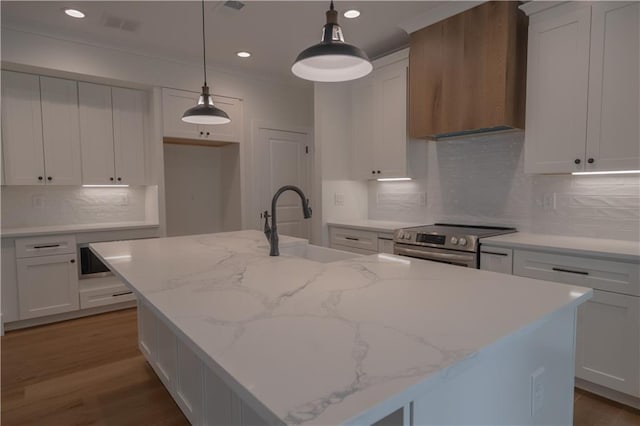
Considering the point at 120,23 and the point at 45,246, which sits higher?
the point at 120,23

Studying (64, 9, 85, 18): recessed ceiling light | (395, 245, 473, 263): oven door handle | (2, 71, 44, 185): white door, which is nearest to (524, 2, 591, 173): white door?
(395, 245, 473, 263): oven door handle

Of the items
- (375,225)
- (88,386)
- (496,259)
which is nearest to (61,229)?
(88,386)

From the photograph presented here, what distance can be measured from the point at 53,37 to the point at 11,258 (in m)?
2.02

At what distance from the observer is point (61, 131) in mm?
3570

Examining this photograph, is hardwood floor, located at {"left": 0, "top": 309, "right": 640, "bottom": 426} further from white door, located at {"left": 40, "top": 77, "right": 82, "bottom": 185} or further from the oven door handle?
white door, located at {"left": 40, "top": 77, "right": 82, "bottom": 185}

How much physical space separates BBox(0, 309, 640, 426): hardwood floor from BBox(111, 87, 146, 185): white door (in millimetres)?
1632

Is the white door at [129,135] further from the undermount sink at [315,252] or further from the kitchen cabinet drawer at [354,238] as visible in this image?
the undermount sink at [315,252]

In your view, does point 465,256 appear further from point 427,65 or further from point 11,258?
point 11,258

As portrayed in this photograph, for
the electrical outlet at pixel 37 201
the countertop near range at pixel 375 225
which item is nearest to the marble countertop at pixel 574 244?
the countertop near range at pixel 375 225

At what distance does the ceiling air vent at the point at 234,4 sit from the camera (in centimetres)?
278

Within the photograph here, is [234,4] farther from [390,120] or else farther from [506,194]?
[506,194]

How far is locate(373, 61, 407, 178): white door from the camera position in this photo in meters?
3.45

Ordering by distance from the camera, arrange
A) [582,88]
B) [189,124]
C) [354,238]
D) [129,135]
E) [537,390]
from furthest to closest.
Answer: [189,124]
[129,135]
[354,238]
[582,88]
[537,390]

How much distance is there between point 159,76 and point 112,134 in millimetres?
790
